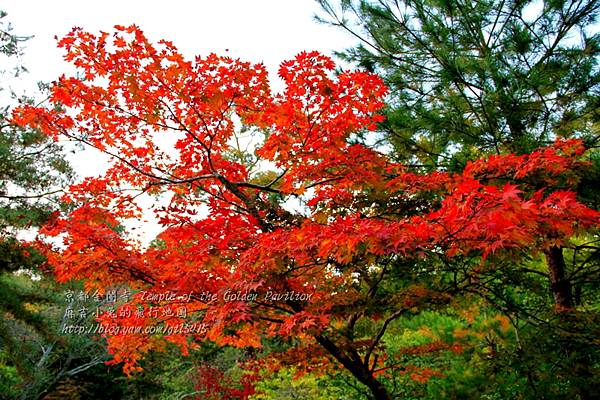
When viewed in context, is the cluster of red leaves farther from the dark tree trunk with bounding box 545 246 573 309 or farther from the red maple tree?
the dark tree trunk with bounding box 545 246 573 309

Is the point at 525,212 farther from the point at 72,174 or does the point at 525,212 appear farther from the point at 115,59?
→ the point at 72,174

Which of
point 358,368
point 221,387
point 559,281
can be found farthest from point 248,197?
point 221,387

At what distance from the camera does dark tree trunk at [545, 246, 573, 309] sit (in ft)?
13.3

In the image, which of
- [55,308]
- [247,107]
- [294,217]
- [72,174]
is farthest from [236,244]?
[55,308]

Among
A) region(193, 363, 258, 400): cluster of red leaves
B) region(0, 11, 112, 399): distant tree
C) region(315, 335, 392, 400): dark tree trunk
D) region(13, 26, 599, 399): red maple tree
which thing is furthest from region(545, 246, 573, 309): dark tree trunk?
region(0, 11, 112, 399): distant tree

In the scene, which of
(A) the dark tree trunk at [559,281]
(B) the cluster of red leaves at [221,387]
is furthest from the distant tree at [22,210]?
(A) the dark tree trunk at [559,281]

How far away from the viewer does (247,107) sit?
363 cm

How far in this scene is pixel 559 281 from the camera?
407cm

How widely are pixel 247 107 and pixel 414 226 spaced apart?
6.70ft

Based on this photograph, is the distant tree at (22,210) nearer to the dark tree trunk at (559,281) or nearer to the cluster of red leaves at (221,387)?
the cluster of red leaves at (221,387)

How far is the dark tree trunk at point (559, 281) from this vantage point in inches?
159

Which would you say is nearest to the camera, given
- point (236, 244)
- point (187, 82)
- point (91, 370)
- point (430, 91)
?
point (236, 244)

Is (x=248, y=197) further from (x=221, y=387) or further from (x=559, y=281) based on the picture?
(x=221, y=387)

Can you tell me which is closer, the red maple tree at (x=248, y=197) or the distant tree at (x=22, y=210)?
the red maple tree at (x=248, y=197)
